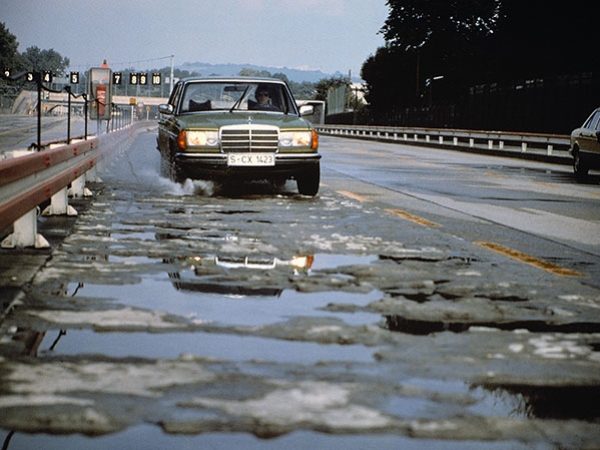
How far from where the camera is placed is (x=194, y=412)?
3.73 metres

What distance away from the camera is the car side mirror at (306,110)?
1480cm

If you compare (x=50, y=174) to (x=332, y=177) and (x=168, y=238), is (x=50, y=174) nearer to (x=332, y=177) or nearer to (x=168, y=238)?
(x=168, y=238)

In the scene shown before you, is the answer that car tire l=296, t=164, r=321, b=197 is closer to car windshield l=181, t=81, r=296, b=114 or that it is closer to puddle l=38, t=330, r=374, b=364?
car windshield l=181, t=81, r=296, b=114

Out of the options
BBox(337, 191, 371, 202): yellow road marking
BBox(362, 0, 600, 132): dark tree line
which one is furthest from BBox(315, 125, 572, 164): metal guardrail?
BBox(337, 191, 371, 202): yellow road marking

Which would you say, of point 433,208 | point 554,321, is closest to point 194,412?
point 554,321

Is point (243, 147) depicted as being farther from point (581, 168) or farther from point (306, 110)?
point (581, 168)

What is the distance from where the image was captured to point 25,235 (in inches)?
312

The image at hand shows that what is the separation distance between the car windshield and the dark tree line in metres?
36.1

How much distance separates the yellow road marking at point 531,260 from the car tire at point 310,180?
4.95 meters

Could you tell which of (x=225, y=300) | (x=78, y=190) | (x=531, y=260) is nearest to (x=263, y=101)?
(x=78, y=190)

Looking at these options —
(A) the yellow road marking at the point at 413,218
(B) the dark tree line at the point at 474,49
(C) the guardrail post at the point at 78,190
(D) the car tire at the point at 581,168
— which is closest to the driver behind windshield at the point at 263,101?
(C) the guardrail post at the point at 78,190

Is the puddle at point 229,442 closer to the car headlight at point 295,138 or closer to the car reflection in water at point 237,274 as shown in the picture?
the car reflection in water at point 237,274

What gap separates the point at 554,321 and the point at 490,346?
0.84 metres

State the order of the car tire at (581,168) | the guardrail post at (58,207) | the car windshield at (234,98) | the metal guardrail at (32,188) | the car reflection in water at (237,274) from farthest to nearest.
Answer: the car tire at (581,168) → the car windshield at (234,98) → the guardrail post at (58,207) → the metal guardrail at (32,188) → the car reflection in water at (237,274)
